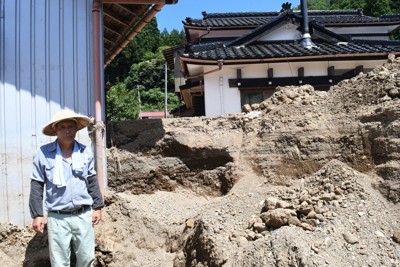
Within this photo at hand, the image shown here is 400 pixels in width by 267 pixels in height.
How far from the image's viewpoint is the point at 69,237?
347cm

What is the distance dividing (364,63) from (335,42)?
131 cm

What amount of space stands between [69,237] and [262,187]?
246 centimetres

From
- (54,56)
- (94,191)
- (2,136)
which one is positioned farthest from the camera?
(54,56)

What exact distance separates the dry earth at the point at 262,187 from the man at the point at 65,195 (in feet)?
2.64

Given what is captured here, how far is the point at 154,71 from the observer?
124 feet

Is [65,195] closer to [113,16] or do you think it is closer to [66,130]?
[66,130]

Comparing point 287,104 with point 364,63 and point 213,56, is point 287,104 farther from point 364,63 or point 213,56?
point 364,63

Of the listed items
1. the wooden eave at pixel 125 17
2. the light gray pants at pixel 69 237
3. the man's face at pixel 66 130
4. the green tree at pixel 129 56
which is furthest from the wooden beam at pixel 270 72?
the green tree at pixel 129 56

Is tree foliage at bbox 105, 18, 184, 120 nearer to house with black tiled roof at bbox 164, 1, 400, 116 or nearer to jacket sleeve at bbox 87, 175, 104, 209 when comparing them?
house with black tiled roof at bbox 164, 1, 400, 116

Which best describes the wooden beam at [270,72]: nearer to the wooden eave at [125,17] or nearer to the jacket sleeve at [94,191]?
→ the wooden eave at [125,17]

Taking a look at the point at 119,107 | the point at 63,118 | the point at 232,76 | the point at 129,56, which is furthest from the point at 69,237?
the point at 129,56

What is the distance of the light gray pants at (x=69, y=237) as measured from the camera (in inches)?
135

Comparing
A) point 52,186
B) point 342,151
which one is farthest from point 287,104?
point 52,186

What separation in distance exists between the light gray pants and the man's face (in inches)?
28.4
